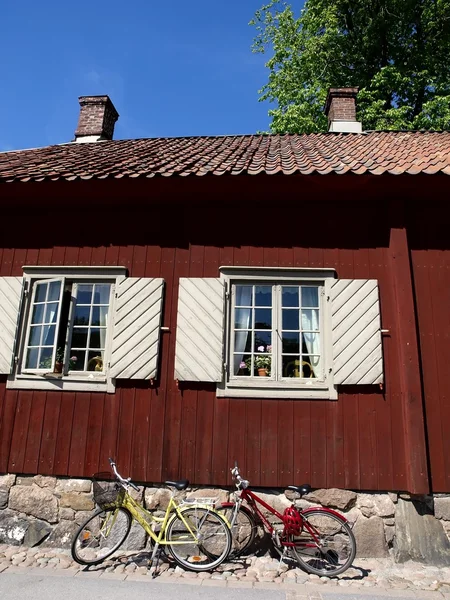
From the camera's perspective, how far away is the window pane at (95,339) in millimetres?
5660

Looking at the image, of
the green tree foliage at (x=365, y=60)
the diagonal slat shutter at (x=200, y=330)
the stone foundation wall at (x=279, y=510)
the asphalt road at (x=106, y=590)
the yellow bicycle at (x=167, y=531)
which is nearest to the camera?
the asphalt road at (x=106, y=590)

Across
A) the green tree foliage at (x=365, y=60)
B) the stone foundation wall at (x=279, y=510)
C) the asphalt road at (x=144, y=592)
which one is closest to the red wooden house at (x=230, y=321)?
the stone foundation wall at (x=279, y=510)

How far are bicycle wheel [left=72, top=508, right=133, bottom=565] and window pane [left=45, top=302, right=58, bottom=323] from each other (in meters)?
2.48

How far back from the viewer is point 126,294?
18.5 ft

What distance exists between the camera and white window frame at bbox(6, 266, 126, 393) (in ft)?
18.0

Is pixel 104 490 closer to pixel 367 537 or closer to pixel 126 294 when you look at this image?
pixel 126 294

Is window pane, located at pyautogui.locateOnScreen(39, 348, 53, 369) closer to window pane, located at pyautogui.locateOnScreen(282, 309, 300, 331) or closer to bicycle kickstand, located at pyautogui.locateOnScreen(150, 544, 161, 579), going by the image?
bicycle kickstand, located at pyautogui.locateOnScreen(150, 544, 161, 579)

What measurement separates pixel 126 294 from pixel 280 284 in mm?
1990

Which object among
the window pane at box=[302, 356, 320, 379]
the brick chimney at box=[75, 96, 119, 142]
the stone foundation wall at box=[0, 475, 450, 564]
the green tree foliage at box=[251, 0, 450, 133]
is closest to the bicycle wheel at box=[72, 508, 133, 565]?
the stone foundation wall at box=[0, 475, 450, 564]

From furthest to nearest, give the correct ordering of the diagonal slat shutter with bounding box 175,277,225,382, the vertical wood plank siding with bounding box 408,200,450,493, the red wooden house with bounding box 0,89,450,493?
the diagonal slat shutter with bounding box 175,277,225,382 → the red wooden house with bounding box 0,89,450,493 → the vertical wood plank siding with bounding box 408,200,450,493

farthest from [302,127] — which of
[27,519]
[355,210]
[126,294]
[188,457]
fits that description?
[27,519]

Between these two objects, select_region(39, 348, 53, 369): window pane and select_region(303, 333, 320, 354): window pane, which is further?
select_region(39, 348, 53, 369): window pane

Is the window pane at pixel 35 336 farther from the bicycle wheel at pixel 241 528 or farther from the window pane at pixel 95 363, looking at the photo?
the bicycle wheel at pixel 241 528

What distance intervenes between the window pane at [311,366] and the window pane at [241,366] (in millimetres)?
676
